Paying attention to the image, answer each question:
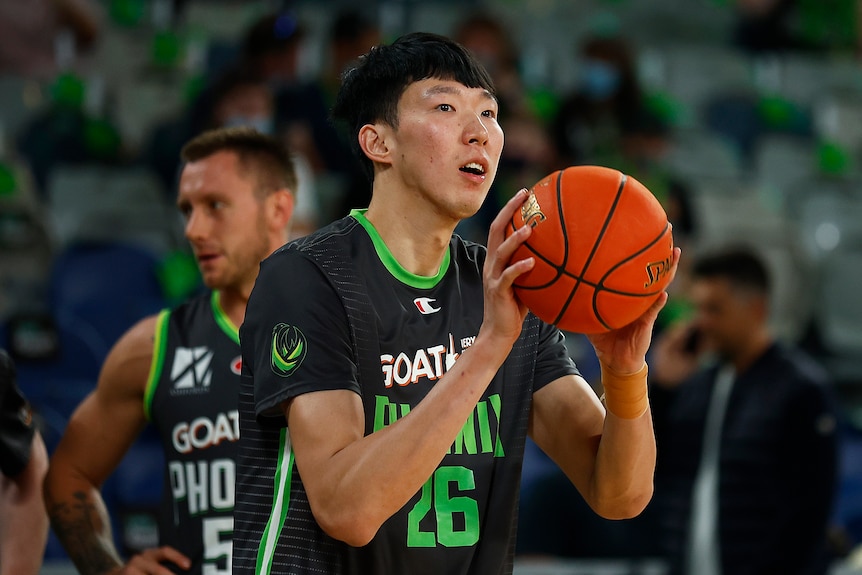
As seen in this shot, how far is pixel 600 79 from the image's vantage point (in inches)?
383

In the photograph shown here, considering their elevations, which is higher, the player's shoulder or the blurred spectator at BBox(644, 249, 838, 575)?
the player's shoulder

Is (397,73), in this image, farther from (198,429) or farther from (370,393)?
(198,429)

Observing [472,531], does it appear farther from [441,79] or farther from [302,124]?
[302,124]

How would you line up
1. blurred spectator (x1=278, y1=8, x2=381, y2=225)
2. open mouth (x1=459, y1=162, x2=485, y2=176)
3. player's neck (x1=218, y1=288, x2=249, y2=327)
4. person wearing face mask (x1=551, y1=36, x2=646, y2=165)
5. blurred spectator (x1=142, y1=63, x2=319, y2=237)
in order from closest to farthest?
open mouth (x1=459, y1=162, x2=485, y2=176)
player's neck (x1=218, y1=288, x2=249, y2=327)
blurred spectator (x1=142, y1=63, x2=319, y2=237)
blurred spectator (x1=278, y1=8, x2=381, y2=225)
person wearing face mask (x1=551, y1=36, x2=646, y2=165)

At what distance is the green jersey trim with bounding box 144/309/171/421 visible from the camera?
12.1 ft

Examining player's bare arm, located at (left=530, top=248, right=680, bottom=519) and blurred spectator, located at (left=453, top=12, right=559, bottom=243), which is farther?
blurred spectator, located at (left=453, top=12, right=559, bottom=243)

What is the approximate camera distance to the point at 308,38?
1067cm

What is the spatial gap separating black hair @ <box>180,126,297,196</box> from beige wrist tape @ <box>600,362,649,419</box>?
5.48ft

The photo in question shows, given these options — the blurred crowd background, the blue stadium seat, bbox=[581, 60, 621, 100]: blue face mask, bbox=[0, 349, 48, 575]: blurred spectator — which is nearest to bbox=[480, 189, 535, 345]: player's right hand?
bbox=[0, 349, 48, 575]: blurred spectator

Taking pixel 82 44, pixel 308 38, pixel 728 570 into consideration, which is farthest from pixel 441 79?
pixel 308 38

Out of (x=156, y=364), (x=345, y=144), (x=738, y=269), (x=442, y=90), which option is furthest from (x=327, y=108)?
(x=442, y=90)

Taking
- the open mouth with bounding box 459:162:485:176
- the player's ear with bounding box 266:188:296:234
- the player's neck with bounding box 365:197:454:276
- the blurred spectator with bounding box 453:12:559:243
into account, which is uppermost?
the blurred spectator with bounding box 453:12:559:243

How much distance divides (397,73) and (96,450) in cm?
167

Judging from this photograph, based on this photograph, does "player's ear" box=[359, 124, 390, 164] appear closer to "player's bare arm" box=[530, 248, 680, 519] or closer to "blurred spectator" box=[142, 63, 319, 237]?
"player's bare arm" box=[530, 248, 680, 519]
